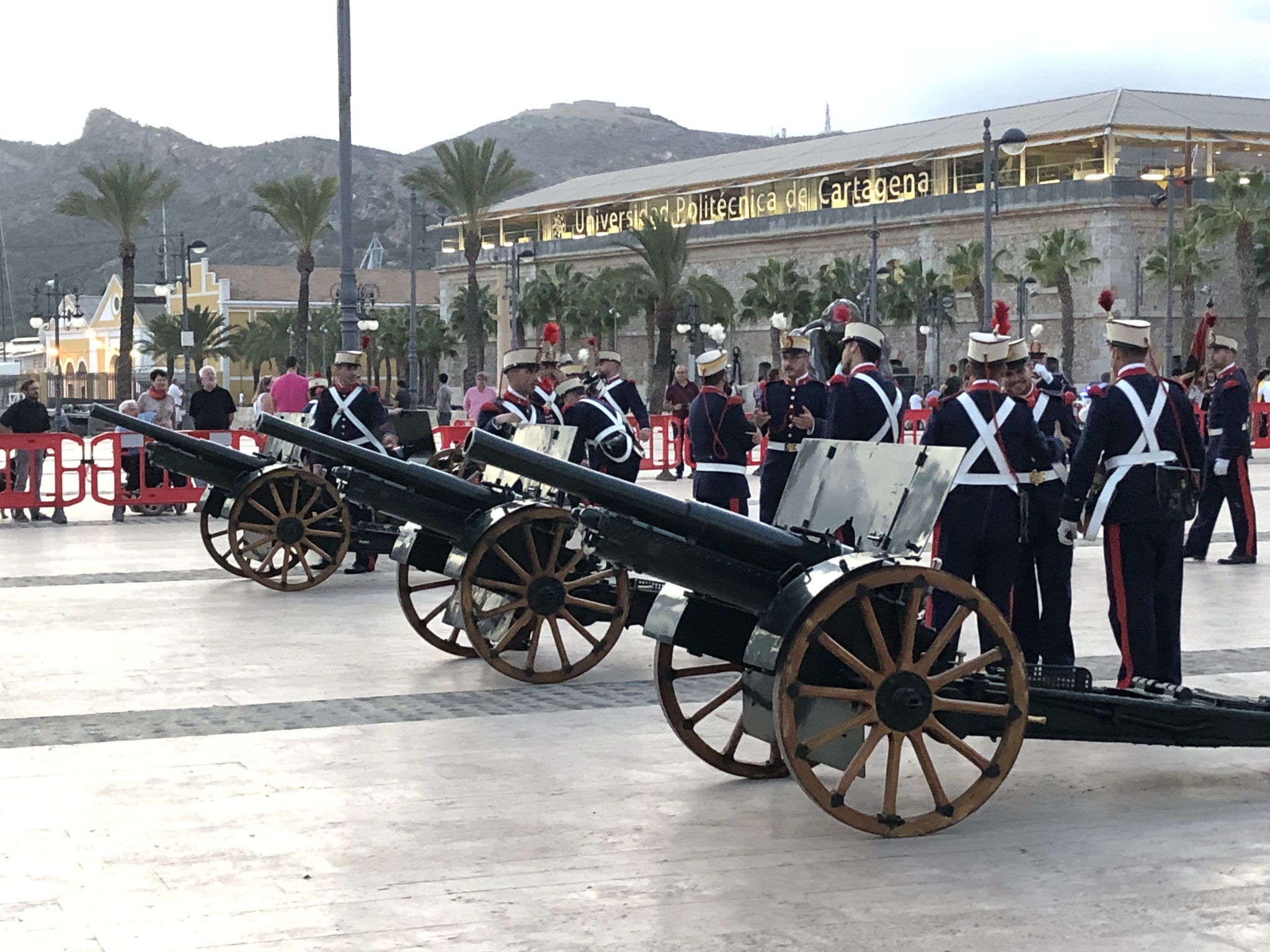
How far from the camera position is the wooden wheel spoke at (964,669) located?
595cm

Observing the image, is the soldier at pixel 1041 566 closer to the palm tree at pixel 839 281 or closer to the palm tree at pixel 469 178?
the palm tree at pixel 469 178

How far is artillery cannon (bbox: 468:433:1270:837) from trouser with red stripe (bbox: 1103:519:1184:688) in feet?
4.02

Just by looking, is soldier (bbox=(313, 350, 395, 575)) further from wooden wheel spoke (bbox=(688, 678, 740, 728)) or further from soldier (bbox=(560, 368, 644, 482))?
wooden wheel spoke (bbox=(688, 678, 740, 728))

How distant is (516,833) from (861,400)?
14.1ft

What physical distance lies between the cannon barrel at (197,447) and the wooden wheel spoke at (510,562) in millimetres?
5148

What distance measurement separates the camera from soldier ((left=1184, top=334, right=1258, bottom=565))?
47.8 ft

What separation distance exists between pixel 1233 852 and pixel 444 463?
31.1 ft

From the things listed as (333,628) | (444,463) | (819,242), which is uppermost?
(819,242)

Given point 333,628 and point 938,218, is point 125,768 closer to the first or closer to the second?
point 333,628

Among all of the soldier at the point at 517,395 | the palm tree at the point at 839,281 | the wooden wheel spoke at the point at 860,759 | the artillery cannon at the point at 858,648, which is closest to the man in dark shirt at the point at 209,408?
the soldier at the point at 517,395

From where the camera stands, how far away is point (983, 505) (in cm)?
819

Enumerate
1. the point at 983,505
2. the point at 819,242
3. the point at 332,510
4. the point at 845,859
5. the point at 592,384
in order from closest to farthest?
the point at 845,859 < the point at 983,505 < the point at 332,510 < the point at 592,384 < the point at 819,242

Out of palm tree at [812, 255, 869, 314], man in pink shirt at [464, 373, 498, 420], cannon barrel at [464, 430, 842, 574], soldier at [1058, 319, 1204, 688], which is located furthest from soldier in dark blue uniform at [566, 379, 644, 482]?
palm tree at [812, 255, 869, 314]

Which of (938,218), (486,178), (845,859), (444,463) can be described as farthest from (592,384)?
(938,218)
